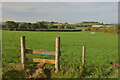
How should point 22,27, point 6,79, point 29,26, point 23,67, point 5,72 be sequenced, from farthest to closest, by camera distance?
point 29,26
point 22,27
point 23,67
point 5,72
point 6,79

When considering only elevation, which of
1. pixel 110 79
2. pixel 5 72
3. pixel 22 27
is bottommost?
pixel 110 79

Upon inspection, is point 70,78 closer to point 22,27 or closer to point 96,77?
point 96,77

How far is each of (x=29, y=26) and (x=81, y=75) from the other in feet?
269

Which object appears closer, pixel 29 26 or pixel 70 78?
pixel 70 78

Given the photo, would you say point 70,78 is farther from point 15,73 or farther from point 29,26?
point 29,26

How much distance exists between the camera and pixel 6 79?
13.5 feet

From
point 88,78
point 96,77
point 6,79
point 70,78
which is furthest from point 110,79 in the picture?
point 6,79

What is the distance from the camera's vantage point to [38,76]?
4.17 metres

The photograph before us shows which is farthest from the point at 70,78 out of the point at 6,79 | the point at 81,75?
the point at 6,79

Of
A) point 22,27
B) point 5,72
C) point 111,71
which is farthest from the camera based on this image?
point 22,27

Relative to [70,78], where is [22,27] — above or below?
above

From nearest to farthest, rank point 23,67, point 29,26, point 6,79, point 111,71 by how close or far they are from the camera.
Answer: point 6,79
point 23,67
point 111,71
point 29,26

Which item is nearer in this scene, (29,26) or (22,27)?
(22,27)

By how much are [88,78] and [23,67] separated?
2.90 m
